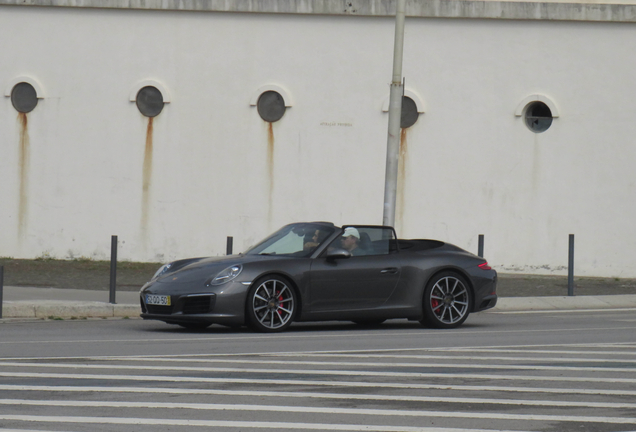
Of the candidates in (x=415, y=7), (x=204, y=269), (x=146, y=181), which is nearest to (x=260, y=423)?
(x=204, y=269)

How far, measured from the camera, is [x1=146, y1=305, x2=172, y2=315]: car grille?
11.6 m

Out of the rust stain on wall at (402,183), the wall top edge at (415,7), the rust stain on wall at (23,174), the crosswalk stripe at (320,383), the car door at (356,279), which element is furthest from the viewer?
the rust stain on wall at (23,174)

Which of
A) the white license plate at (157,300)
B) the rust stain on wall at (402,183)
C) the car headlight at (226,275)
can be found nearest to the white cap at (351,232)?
the car headlight at (226,275)

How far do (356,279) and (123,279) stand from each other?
7.56 meters

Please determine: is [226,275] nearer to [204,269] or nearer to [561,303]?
[204,269]

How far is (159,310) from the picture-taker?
11.7 metres

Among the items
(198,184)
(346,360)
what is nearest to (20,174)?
(198,184)

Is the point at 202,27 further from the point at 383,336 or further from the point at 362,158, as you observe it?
the point at 383,336

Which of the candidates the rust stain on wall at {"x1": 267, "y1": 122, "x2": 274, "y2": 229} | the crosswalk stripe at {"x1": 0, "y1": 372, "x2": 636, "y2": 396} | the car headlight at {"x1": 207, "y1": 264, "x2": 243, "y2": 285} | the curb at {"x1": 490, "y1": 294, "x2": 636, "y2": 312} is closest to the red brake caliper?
the car headlight at {"x1": 207, "y1": 264, "x2": 243, "y2": 285}

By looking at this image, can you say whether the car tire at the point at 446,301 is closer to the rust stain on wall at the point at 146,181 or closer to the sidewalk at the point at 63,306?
the sidewalk at the point at 63,306

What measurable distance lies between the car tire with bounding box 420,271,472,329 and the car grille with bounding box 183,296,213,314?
108 inches

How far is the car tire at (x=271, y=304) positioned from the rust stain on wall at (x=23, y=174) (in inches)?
446

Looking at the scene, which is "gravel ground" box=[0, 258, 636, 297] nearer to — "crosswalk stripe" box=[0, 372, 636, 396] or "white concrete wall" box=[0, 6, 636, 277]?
"white concrete wall" box=[0, 6, 636, 277]

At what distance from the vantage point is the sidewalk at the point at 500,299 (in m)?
13.7
